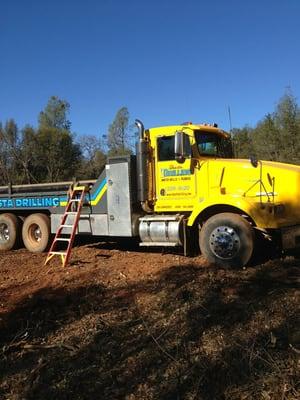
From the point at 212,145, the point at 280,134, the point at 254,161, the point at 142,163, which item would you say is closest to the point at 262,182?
the point at 254,161

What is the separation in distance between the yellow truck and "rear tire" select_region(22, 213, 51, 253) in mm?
355

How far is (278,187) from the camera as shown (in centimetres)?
888

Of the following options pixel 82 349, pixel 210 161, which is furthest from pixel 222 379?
pixel 210 161

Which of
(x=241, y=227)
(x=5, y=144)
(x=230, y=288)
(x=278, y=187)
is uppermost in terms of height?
(x=5, y=144)

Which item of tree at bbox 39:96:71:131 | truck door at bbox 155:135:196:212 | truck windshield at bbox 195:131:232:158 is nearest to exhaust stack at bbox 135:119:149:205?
truck door at bbox 155:135:196:212

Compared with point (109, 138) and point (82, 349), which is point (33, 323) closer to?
point (82, 349)

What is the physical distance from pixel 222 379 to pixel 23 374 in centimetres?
211

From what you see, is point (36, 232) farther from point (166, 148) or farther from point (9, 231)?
point (166, 148)

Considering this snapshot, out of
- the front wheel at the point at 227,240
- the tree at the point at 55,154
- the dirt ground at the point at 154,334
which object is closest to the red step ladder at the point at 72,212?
the dirt ground at the point at 154,334

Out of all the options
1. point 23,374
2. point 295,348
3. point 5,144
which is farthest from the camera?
point 5,144

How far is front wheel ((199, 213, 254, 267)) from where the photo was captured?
339 inches

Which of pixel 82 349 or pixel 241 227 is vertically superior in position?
pixel 241 227

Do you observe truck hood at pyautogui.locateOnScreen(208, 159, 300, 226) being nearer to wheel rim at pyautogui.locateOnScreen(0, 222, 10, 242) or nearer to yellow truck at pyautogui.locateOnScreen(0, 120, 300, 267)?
yellow truck at pyautogui.locateOnScreen(0, 120, 300, 267)

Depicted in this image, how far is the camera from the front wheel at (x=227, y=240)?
862 centimetres
